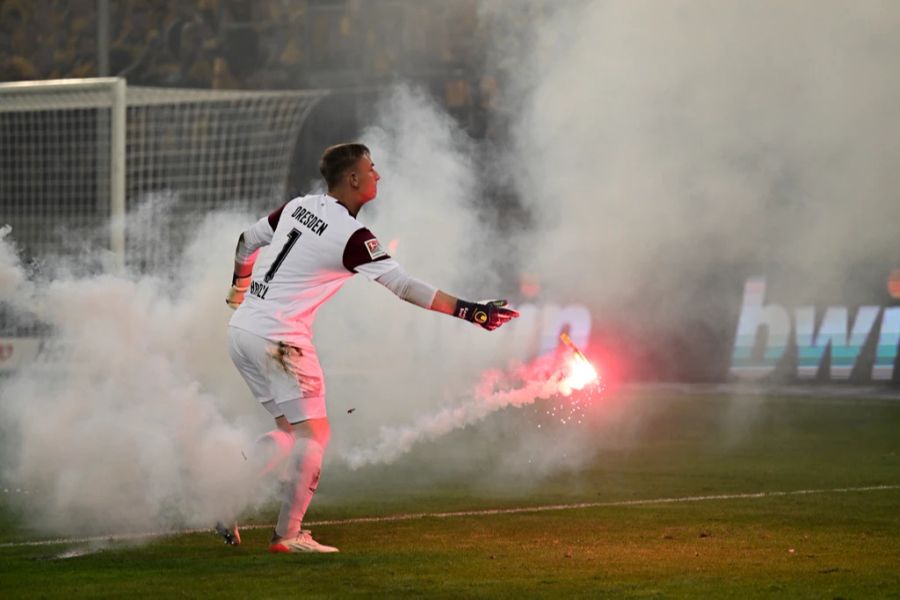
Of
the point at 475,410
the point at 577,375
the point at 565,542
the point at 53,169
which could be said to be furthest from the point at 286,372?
the point at 53,169

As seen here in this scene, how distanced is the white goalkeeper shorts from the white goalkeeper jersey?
55 mm

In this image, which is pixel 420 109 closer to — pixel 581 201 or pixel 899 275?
pixel 581 201

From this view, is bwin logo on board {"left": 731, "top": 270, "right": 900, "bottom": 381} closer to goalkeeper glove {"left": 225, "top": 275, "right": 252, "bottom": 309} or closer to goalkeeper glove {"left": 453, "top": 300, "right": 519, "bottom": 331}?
goalkeeper glove {"left": 225, "top": 275, "right": 252, "bottom": 309}

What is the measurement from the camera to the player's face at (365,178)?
772cm

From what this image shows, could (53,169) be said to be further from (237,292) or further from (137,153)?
(237,292)

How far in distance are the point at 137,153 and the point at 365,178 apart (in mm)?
14679

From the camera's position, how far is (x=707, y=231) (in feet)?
54.5

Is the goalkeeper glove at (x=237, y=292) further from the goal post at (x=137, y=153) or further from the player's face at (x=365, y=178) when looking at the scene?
the goal post at (x=137, y=153)

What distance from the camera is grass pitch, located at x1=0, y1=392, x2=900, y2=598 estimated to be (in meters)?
6.74

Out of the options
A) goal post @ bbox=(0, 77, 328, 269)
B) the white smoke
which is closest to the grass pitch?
the white smoke

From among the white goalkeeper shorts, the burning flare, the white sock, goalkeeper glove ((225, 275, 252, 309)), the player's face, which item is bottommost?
the white sock

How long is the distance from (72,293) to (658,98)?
21.3ft

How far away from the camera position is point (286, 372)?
24.9ft

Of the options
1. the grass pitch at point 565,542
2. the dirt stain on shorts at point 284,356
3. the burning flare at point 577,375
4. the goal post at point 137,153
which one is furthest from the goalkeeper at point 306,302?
the goal post at point 137,153
